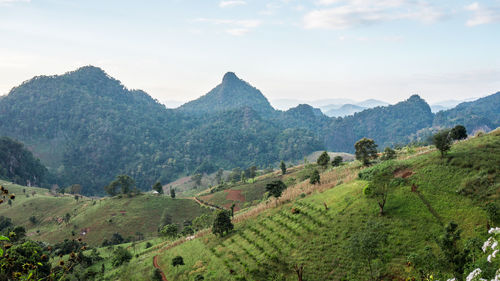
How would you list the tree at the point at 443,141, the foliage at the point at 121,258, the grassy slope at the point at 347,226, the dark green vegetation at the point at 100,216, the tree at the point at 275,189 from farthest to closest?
the dark green vegetation at the point at 100,216 < the foliage at the point at 121,258 < the tree at the point at 275,189 < the tree at the point at 443,141 < the grassy slope at the point at 347,226

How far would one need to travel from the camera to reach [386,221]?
103 ft

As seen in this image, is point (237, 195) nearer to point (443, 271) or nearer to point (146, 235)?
point (146, 235)

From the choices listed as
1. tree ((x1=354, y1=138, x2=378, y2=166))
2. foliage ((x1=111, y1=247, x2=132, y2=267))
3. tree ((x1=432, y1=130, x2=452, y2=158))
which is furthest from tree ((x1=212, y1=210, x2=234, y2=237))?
tree ((x1=432, y1=130, x2=452, y2=158))

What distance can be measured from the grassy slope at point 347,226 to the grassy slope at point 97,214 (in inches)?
2025

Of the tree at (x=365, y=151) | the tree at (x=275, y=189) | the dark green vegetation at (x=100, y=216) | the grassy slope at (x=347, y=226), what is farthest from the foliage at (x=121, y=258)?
the tree at (x=365, y=151)

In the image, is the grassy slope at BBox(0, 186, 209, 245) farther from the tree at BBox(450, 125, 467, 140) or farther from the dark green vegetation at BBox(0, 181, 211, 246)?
the tree at BBox(450, 125, 467, 140)

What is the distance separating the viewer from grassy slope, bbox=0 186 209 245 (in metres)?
89.1

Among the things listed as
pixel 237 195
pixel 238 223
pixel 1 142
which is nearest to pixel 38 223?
pixel 237 195

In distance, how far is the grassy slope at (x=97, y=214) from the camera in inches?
3509

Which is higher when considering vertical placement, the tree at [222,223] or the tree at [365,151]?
the tree at [365,151]

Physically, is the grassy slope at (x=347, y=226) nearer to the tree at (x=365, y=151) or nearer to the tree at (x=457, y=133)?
the tree at (x=457, y=133)

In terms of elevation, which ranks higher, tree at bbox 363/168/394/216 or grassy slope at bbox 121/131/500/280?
tree at bbox 363/168/394/216

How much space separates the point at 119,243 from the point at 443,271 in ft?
253

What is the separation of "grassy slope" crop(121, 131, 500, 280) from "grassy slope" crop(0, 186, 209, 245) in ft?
169
